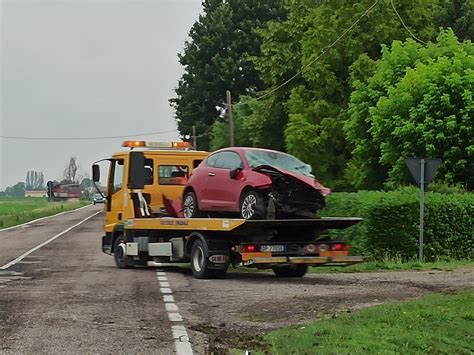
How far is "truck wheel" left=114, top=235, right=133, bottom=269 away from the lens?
67.1ft

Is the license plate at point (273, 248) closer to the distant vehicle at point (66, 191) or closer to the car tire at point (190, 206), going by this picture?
the car tire at point (190, 206)

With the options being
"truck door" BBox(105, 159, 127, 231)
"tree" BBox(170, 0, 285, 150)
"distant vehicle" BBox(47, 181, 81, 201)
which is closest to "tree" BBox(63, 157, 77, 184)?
"distant vehicle" BBox(47, 181, 81, 201)

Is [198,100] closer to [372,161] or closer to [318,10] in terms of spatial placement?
[318,10]

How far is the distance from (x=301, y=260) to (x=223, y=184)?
2.15 meters

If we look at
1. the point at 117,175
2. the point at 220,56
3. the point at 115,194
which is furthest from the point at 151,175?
the point at 220,56

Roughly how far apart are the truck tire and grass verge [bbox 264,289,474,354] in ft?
19.2

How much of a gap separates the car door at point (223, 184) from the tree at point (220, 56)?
1860 inches

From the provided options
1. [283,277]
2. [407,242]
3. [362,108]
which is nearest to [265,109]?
[362,108]

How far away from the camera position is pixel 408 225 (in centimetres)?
2198

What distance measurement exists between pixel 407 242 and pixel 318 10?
24.2 metres

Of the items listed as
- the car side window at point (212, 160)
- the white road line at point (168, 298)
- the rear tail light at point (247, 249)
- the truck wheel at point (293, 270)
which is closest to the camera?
the white road line at point (168, 298)

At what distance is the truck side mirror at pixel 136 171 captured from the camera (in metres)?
20.1

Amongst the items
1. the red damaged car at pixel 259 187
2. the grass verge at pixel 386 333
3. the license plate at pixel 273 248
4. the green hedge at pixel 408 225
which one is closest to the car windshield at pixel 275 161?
the red damaged car at pixel 259 187

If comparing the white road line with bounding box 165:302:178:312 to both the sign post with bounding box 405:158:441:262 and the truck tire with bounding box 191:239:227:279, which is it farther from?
the sign post with bounding box 405:158:441:262
